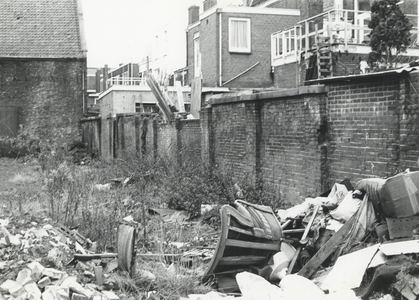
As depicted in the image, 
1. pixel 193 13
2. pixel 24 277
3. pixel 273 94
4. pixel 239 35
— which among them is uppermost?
pixel 193 13

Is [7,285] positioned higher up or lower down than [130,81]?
lower down

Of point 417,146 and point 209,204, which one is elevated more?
point 417,146

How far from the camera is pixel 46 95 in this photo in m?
31.2

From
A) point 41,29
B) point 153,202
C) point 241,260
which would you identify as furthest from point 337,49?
point 41,29

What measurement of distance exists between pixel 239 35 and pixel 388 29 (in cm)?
1321

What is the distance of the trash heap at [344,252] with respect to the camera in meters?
6.00

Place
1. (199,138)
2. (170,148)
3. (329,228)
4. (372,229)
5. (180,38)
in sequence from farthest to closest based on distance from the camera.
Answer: (180,38) → (170,148) → (199,138) → (329,228) → (372,229)

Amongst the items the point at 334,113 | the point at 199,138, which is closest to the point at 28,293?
the point at 334,113

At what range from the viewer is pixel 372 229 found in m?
7.10

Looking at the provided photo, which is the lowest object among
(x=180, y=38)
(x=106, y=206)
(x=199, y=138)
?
(x=106, y=206)

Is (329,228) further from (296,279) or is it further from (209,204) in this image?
(209,204)

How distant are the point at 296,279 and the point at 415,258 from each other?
127cm

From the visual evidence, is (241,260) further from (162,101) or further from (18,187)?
(162,101)

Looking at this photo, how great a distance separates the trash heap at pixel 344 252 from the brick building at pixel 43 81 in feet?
A: 81.5
